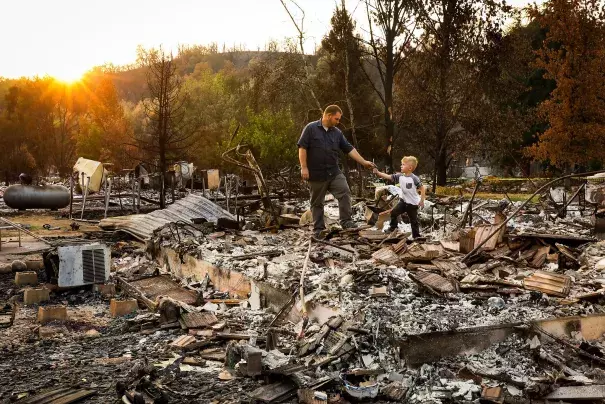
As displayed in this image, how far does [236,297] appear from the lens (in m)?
7.18

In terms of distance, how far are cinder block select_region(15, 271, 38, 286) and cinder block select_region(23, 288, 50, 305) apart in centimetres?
103

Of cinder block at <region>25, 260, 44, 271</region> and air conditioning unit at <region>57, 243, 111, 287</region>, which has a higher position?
air conditioning unit at <region>57, 243, 111, 287</region>

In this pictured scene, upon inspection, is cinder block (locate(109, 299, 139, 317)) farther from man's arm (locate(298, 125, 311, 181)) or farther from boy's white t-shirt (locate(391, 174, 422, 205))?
boy's white t-shirt (locate(391, 174, 422, 205))

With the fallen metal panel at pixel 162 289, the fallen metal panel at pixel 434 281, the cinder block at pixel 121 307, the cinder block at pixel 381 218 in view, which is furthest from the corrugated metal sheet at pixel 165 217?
the fallen metal panel at pixel 434 281

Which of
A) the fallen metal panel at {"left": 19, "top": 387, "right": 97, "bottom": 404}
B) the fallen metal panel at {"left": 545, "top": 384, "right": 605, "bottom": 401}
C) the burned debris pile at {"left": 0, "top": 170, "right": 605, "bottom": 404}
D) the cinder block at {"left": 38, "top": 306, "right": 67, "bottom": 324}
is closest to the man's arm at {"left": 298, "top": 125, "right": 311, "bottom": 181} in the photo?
the burned debris pile at {"left": 0, "top": 170, "right": 605, "bottom": 404}

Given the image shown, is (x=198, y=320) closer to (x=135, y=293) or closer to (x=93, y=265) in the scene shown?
(x=135, y=293)

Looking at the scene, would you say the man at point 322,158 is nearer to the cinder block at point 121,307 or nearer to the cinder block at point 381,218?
the cinder block at point 381,218

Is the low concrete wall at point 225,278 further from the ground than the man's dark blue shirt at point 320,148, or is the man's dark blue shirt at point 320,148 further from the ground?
the man's dark blue shirt at point 320,148

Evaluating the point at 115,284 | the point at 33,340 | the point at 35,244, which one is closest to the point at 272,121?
the point at 35,244

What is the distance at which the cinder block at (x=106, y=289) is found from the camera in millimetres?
7809

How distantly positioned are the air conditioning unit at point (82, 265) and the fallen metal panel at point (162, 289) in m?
0.55

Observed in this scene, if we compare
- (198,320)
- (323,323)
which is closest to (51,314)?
(198,320)

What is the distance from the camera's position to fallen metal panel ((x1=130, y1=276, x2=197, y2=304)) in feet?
23.6

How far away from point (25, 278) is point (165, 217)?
427 cm
